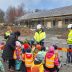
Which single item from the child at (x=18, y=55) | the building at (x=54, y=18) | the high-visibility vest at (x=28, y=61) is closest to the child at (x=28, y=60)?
the high-visibility vest at (x=28, y=61)

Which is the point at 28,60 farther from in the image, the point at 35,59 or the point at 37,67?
the point at 37,67

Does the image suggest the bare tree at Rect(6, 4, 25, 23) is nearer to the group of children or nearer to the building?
the building

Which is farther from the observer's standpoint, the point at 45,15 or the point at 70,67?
the point at 45,15

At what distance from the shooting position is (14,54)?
13.1m

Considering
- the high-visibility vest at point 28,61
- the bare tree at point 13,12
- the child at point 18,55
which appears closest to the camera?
the high-visibility vest at point 28,61

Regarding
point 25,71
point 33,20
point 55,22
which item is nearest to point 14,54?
point 25,71

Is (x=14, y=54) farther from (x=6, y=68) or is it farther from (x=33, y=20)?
(x=33, y=20)

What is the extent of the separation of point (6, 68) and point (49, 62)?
3251 mm

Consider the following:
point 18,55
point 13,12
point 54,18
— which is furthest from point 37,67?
point 13,12

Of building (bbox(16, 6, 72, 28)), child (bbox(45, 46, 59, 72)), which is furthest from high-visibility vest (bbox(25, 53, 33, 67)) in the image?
building (bbox(16, 6, 72, 28))

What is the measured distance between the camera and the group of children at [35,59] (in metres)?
10.9

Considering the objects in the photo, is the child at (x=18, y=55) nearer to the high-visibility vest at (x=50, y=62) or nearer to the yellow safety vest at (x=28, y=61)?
the yellow safety vest at (x=28, y=61)

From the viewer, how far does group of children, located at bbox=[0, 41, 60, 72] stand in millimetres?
10906

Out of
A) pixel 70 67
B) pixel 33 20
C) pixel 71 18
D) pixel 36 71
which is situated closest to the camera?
pixel 36 71
